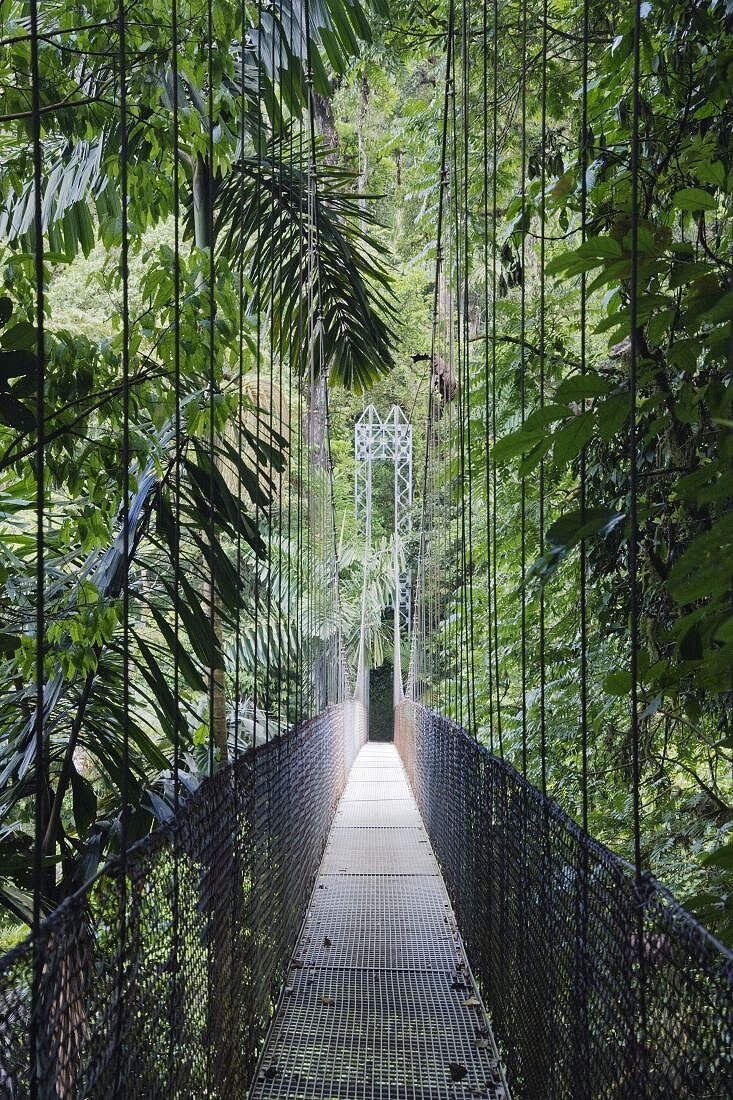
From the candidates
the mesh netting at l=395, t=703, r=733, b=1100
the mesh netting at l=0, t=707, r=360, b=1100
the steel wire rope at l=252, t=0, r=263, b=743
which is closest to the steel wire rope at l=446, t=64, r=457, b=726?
the steel wire rope at l=252, t=0, r=263, b=743

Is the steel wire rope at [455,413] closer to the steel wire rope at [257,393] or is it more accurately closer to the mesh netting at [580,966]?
the steel wire rope at [257,393]

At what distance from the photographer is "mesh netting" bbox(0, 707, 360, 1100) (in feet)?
2.51

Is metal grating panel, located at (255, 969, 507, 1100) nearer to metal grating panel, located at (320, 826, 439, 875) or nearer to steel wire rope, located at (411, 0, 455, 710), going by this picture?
metal grating panel, located at (320, 826, 439, 875)

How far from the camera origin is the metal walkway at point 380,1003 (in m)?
1.72

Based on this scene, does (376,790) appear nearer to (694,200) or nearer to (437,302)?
(437,302)

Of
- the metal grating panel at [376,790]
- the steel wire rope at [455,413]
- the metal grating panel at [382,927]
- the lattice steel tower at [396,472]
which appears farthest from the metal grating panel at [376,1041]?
the lattice steel tower at [396,472]

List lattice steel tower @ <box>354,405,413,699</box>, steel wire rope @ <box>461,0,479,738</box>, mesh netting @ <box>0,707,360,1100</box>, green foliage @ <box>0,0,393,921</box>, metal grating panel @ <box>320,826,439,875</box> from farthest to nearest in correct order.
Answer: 1. lattice steel tower @ <box>354,405,413,699</box>
2. metal grating panel @ <box>320,826,439,875</box>
3. steel wire rope @ <box>461,0,479,738</box>
4. green foliage @ <box>0,0,393,921</box>
5. mesh netting @ <box>0,707,360,1100</box>

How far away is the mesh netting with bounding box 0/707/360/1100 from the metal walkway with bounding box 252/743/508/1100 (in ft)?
0.31

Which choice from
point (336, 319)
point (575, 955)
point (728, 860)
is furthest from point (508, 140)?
point (728, 860)

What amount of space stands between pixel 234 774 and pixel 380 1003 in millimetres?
845

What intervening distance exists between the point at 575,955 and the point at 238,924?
609 mm

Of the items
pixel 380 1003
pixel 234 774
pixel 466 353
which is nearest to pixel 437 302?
pixel 466 353

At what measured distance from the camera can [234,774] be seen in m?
1.59

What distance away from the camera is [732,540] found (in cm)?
64
